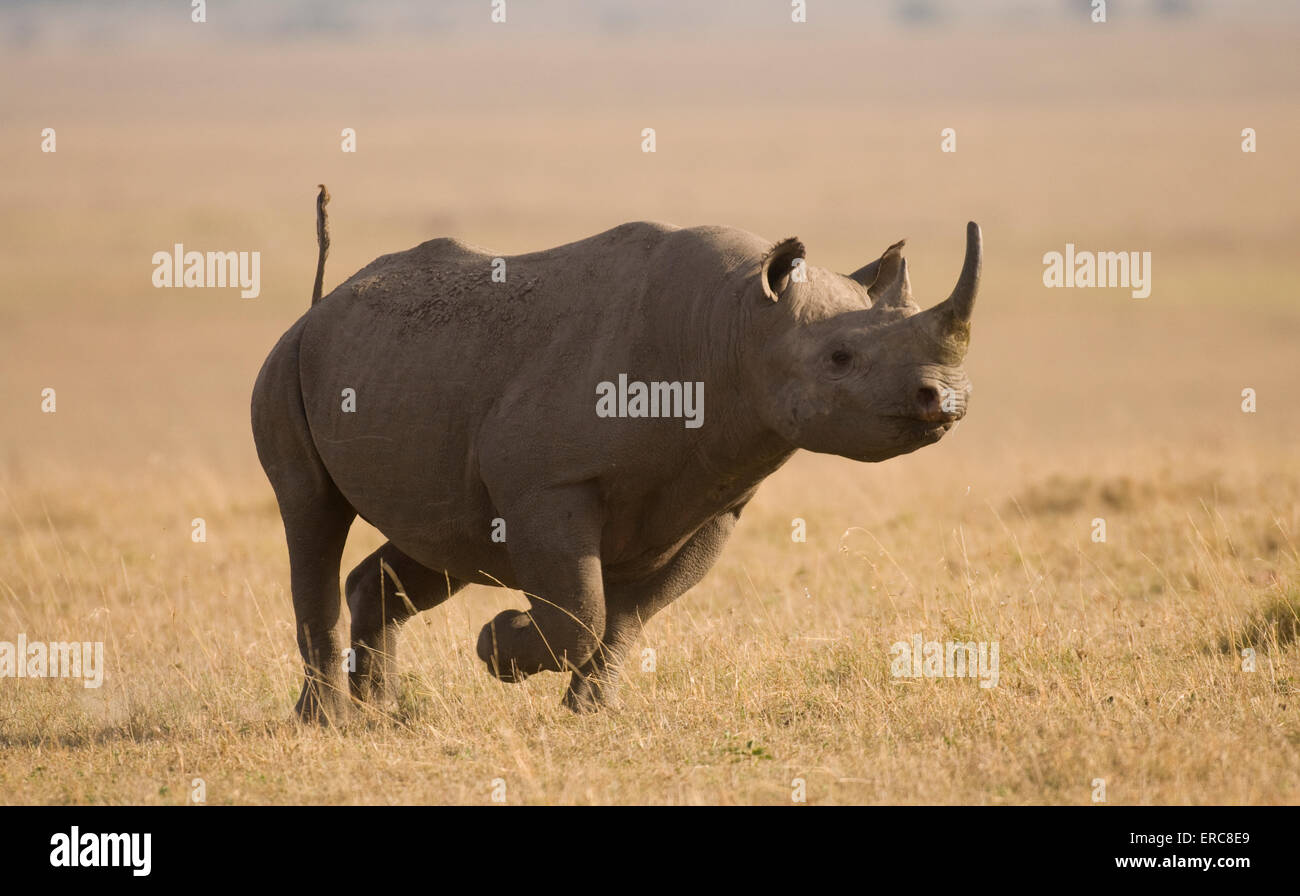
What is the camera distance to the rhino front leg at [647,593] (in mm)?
7988

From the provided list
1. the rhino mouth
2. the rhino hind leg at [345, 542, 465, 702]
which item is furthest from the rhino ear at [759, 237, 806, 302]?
the rhino hind leg at [345, 542, 465, 702]

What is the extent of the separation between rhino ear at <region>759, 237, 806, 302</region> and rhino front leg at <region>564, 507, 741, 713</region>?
1417 millimetres

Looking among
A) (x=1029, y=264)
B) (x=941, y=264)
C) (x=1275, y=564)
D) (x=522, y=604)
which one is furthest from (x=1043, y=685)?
(x=1029, y=264)

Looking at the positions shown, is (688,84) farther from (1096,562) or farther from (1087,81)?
(1096,562)

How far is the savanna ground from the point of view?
6.95 meters

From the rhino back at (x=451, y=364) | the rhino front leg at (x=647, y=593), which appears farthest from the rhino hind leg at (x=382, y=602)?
the rhino front leg at (x=647, y=593)

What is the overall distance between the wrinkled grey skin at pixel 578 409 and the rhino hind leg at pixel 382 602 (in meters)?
0.21

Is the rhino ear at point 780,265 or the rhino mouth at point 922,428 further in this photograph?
the rhino ear at point 780,265

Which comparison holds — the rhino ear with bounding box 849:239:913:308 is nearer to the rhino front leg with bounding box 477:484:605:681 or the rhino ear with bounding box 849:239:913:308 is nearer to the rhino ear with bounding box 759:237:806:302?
the rhino ear with bounding box 759:237:806:302

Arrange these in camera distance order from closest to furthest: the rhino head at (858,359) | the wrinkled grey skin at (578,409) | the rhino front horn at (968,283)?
the rhino front horn at (968,283)
the rhino head at (858,359)
the wrinkled grey skin at (578,409)

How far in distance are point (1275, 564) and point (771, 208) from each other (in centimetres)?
5543

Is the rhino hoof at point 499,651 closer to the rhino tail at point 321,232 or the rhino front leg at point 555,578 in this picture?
the rhino front leg at point 555,578

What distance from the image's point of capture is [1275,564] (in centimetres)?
1040

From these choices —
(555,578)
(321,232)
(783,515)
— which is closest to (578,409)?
(555,578)
